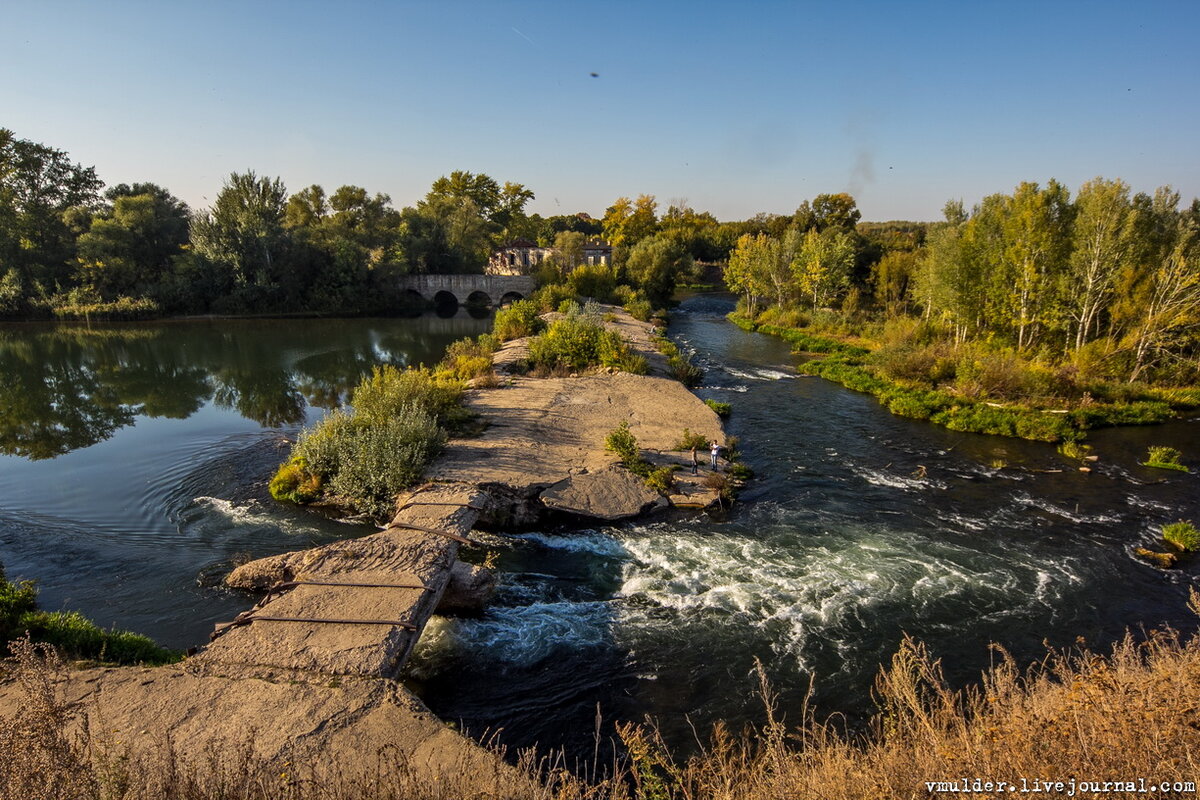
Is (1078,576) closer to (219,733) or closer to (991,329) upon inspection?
(219,733)

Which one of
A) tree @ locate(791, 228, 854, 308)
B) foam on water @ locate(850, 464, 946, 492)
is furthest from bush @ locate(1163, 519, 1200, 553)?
tree @ locate(791, 228, 854, 308)

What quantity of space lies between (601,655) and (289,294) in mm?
43860

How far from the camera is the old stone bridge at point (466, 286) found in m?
47.5

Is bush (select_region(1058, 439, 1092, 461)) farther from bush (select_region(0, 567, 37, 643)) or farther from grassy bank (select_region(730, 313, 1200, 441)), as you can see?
bush (select_region(0, 567, 37, 643))

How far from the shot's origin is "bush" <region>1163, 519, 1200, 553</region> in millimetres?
9562

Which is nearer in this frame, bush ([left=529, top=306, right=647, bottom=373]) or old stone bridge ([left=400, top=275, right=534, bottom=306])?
bush ([left=529, top=306, right=647, bottom=373])

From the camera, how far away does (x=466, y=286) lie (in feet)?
157

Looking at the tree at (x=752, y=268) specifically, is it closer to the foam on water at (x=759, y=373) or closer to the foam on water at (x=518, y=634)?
the foam on water at (x=759, y=373)

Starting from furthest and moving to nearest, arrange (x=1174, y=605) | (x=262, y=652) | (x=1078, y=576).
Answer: (x=1078, y=576)
(x=1174, y=605)
(x=262, y=652)

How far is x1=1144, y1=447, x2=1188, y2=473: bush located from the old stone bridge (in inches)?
1553

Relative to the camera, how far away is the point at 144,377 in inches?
905

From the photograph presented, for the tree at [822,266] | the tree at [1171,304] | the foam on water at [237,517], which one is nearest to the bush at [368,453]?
the foam on water at [237,517]

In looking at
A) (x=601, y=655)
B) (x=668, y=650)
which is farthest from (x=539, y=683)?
(x=668, y=650)

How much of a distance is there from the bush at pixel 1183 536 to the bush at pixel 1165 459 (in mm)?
4139
